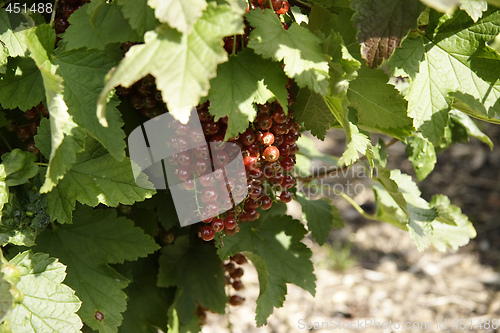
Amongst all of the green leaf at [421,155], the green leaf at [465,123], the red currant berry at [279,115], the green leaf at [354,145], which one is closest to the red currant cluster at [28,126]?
the red currant berry at [279,115]

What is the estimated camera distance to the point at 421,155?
1196 mm

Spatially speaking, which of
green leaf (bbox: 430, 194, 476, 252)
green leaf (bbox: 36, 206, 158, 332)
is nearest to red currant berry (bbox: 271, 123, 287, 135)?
green leaf (bbox: 36, 206, 158, 332)

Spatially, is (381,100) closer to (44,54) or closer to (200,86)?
(200,86)

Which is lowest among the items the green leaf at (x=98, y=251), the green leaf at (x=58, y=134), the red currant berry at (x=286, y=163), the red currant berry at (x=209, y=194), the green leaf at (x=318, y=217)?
the green leaf at (x=318, y=217)

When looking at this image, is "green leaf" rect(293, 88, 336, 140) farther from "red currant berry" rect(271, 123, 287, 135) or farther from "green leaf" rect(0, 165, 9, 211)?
"green leaf" rect(0, 165, 9, 211)

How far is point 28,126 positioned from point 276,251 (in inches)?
23.7

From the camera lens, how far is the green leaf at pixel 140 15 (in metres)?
0.67

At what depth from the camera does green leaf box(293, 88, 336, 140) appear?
2.69 ft

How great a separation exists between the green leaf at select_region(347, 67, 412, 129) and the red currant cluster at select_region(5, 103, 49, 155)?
1.88 feet

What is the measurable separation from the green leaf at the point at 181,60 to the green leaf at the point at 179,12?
0.07 ft

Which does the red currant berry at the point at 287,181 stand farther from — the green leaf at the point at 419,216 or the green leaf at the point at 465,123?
the green leaf at the point at 465,123

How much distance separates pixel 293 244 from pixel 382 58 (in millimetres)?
544

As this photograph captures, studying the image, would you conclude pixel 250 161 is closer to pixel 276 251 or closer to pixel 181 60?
pixel 181 60

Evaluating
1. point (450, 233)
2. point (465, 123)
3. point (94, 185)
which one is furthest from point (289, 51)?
point (450, 233)
